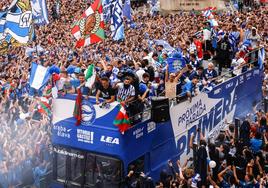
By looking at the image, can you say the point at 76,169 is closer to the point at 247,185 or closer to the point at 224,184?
the point at 224,184

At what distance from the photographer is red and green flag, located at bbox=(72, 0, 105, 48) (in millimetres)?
14727

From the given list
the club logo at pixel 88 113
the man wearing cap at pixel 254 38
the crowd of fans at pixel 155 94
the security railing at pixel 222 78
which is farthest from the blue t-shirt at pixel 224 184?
the man wearing cap at pixel 254 38

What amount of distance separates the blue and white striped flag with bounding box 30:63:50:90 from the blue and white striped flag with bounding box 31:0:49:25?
835 centimetres

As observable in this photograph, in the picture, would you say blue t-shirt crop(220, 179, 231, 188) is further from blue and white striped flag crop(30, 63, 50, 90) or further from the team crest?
the team crest

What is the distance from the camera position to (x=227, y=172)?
11383mm

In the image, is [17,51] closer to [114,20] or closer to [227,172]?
[114,20]

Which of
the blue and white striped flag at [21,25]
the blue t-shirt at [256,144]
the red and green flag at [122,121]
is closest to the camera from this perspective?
the red and green flag at [122,121]

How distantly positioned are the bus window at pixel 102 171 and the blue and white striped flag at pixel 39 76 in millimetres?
3627

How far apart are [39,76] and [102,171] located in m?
4.25

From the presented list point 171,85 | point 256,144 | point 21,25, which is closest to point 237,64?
point 256,144

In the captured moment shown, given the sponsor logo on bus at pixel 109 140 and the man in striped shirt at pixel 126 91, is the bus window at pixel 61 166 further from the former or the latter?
the man in striped shirt at pixel 126 91

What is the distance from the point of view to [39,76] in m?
13.9

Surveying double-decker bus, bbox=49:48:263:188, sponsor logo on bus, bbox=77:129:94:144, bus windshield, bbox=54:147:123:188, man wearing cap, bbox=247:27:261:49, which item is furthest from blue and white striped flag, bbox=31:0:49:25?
sponsor logo on bus, bbox=77:129:94:144

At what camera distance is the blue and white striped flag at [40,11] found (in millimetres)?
21844
